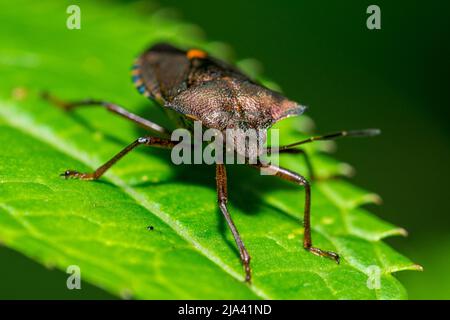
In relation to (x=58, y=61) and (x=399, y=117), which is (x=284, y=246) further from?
(x=399, y=117)

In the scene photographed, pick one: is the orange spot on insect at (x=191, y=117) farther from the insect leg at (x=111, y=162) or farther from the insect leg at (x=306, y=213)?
the insect leg at (x=306, y=213)

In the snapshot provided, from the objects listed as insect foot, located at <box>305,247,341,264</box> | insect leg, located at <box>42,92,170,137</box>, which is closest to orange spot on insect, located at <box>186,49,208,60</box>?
insect leg, located at <box>42,92,170,137</box>

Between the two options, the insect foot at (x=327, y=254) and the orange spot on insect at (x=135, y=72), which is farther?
the orange spot on insect at (x=135, y=72)

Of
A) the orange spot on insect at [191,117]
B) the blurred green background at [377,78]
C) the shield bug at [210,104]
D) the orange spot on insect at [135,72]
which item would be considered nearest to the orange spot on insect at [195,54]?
the shield bug at [210,104]

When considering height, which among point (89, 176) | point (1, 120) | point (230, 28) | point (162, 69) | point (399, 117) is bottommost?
point (89, 176)

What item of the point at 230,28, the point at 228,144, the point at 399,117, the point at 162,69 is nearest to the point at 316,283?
the point at 228,144
